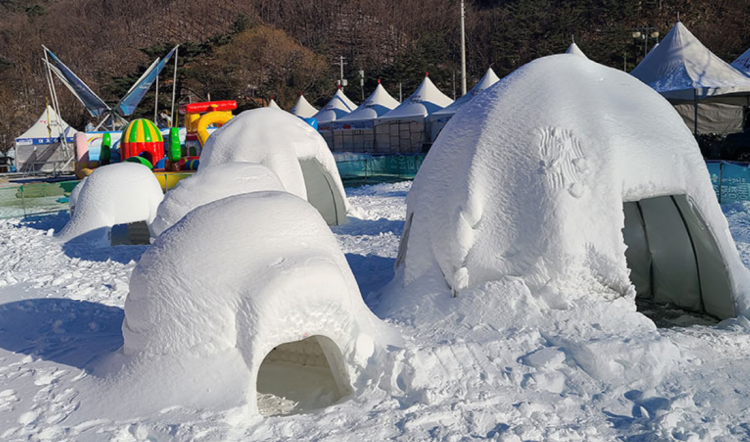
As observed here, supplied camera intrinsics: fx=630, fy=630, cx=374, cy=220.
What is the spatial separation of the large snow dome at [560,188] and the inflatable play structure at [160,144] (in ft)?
41.8

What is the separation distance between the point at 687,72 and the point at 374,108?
14.8 meters

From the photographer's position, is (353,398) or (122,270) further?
(122,270)

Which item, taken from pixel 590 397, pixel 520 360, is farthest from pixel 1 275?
pixel 590 397

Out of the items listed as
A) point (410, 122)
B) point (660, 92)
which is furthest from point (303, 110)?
point (660, 92)

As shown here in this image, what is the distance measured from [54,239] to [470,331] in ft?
28.8

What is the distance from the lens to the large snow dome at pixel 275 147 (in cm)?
1063

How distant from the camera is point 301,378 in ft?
16.8

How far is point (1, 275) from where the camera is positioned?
8719 millimetres

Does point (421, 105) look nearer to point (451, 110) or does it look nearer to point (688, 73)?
point (451, 110)

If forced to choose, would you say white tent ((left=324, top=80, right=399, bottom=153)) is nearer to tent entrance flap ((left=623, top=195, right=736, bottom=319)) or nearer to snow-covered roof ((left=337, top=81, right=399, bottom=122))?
snow-covered roof ((left=337, top=81, right=399, bottom=122))

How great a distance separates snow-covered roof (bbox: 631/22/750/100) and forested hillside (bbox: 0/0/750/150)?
1904 cm

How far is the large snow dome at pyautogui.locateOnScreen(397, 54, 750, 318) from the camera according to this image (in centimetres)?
526

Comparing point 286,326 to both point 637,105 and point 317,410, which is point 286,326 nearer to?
point 317,410

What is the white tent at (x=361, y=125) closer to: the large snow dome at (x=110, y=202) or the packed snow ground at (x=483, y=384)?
the large snow dome at (x=110, y=202)
